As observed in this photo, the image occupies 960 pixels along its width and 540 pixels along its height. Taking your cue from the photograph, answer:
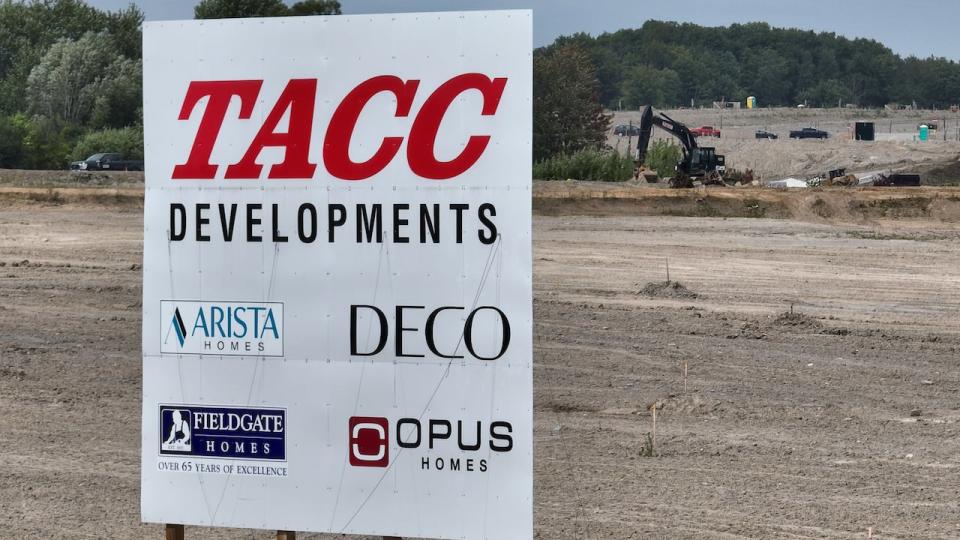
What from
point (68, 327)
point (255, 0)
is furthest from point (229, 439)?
point (255, 0)

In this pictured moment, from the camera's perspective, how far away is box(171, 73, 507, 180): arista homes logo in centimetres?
505

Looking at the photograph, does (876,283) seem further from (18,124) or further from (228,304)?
(18,124)

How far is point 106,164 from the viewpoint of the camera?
48.8 m

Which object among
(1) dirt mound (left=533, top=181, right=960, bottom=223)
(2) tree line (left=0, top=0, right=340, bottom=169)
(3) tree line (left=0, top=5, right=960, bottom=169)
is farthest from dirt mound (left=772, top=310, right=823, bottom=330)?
(2) tree line (left=0, top=0, right=340, bottom=169)

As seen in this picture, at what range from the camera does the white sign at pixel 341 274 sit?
5.04 meters

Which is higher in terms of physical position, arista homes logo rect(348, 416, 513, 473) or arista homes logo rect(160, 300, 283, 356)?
arista homes logo rect(160, 300, 283, 356)

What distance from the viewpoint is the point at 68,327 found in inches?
722

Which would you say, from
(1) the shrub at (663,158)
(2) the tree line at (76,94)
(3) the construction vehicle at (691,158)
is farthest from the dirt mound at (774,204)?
(2) the tree line at (76,94)

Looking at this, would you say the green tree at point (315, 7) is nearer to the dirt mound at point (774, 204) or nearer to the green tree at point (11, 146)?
the green tree at point (11, 146)

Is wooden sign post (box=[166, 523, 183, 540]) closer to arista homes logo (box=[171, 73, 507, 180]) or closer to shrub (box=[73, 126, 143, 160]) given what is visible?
arista homes logo (box=[171, 73, 507, 180])

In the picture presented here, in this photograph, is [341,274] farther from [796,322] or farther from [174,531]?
[796,322]

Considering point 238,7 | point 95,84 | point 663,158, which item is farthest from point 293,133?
point 238,7

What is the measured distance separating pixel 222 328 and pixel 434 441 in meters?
1.04

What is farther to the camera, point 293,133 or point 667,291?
point 667,291
